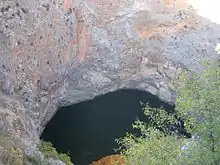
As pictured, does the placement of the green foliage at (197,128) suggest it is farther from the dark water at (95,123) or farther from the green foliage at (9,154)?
the dark water at (95,123)

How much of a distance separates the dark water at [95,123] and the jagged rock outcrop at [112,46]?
592mm

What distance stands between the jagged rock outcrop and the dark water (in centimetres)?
59

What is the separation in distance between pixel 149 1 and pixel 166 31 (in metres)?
2.44

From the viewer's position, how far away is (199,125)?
1580 cm

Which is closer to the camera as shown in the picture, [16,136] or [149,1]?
[16,136]

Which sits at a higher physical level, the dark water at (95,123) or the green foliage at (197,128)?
the green foliage at (197,128)

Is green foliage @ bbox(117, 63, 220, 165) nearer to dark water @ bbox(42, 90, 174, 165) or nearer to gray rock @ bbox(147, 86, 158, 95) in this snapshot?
dark water @ bbox(42, 90, 174, 165)

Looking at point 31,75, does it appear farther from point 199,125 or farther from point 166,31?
point 199,125

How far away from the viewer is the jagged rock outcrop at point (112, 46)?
1162 inches

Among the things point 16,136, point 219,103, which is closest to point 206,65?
point 219,103

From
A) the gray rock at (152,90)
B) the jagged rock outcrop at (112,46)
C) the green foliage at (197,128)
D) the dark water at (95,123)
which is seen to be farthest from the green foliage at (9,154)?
A: the gray rock at (152,90)

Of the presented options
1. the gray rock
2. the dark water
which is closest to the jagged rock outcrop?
the gray rock

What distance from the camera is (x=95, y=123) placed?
31969 millimetres

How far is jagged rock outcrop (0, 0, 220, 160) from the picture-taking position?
29.5 meters
